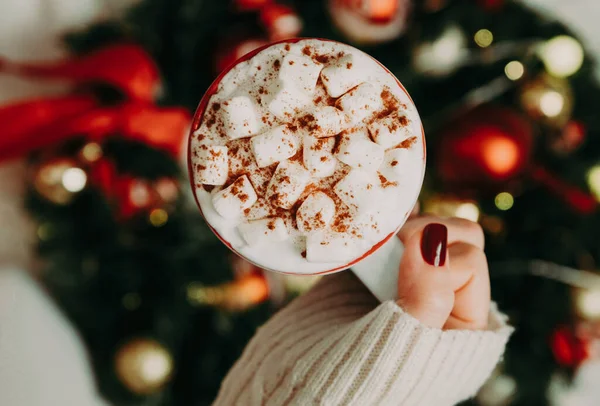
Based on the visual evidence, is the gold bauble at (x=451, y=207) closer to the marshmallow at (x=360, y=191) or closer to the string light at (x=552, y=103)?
the string light at (x=552, y=103)


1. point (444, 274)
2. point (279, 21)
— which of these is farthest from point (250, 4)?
point (444, 274)

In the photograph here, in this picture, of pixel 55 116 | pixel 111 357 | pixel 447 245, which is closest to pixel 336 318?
pixel 447 245

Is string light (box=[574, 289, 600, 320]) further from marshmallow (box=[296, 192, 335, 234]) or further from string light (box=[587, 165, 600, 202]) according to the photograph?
marshmallow (box=[296, 192, 335, 234])

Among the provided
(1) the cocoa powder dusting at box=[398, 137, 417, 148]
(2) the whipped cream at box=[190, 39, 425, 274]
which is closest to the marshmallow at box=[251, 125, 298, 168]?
(2) the whipped cream at box=[190, 39, 425, 274]

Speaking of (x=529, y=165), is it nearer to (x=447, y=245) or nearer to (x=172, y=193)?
(x=447, y=245)

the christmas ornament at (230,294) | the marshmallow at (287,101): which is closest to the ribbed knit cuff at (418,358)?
the marshmallow at (287,101)

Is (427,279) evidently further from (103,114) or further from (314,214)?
(103,114)
